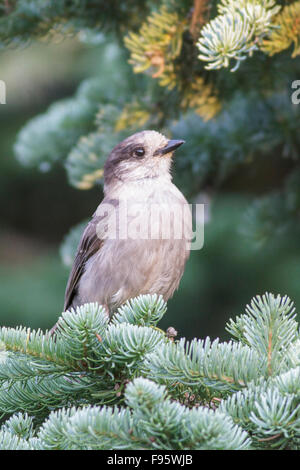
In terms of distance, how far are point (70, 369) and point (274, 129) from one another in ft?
6.98

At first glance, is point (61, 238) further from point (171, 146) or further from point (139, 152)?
point (171, 146)

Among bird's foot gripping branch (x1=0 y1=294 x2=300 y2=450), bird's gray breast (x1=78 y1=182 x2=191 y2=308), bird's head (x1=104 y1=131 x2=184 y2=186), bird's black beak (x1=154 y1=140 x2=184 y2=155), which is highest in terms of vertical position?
bird's head (x1=104 y1=131 x2=184 y2=186)

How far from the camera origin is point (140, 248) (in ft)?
11.9

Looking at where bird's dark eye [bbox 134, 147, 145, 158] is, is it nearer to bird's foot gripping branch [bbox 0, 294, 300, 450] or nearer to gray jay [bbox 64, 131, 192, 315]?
gray jay [bbox 64, 131, 192, 315]

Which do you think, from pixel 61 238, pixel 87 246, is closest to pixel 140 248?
pixel 87 246

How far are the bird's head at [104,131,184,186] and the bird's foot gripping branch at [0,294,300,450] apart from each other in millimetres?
1752

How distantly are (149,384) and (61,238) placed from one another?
5.31 m

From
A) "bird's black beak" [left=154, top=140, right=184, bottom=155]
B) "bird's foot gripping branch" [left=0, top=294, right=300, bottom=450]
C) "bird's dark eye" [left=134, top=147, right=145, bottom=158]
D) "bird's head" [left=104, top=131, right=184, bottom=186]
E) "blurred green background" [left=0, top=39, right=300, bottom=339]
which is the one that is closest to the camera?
"bird's foot gripping branch" [left=0, top=294, right=300, bottom=450]

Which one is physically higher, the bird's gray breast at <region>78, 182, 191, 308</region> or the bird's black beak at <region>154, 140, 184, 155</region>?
the bird's black beak at <region>154, 140, 184, 155</region>

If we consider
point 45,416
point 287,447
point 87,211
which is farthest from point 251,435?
point 87,211

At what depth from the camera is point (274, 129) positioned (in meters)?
3.66

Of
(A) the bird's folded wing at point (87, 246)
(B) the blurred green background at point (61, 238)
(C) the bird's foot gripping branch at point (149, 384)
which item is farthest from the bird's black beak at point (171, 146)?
(C) the bird's foot gripping branch at point (149, 384)

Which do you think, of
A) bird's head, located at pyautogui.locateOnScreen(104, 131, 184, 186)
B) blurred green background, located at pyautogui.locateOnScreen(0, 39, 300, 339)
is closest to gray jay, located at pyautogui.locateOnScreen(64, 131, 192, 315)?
bird's head, located at pyautogui.locateOnScreen(104, 131, 184, 186)

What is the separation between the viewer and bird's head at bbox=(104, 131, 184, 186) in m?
3.84
